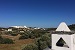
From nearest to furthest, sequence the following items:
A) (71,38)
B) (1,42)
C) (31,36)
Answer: (71,38)
(1,42)
(31,36)

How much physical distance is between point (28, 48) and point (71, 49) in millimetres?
6004

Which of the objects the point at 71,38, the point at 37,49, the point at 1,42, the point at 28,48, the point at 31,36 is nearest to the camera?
the point at 71,38

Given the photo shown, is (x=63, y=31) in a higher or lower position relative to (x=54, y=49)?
higher

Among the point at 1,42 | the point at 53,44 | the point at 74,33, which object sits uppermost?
the point at 74,33

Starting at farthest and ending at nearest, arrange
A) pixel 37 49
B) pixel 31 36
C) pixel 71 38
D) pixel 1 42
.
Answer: pixel 31 36 < pixel 1 42 < pixel 37 49 < pixel 71 38

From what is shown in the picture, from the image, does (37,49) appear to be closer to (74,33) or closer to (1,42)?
(74,33)

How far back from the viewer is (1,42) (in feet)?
128

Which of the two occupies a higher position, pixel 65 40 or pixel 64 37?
pixel 64 37

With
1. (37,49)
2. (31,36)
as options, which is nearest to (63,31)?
(37,49)

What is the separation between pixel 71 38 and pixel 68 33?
12.3 inches

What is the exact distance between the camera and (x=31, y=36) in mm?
51562

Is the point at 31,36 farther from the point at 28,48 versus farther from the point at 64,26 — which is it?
the point at 64,26

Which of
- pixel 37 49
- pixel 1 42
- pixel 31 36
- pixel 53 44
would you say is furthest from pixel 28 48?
pixel 31 36

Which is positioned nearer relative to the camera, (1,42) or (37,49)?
(37,49)
